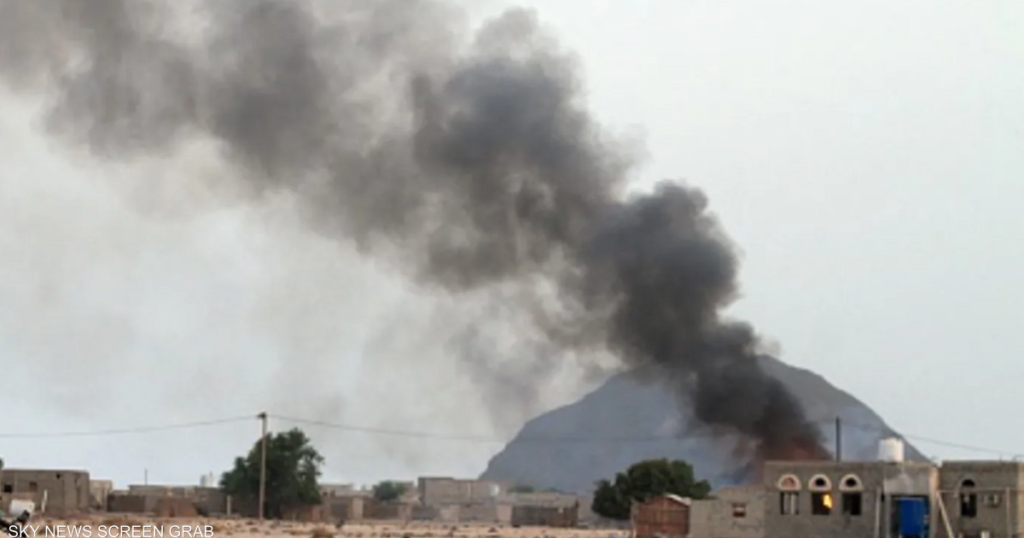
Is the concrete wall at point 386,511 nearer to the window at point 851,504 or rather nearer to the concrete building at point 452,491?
the concrete building at point 452,491

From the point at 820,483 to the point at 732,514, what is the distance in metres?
8.27

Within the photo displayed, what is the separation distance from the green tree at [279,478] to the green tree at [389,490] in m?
45.3

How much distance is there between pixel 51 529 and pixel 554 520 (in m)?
63.9

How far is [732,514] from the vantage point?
71.6 meters

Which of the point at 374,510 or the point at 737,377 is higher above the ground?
the point at 737,377

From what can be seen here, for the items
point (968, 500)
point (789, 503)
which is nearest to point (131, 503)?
point (789, 503)

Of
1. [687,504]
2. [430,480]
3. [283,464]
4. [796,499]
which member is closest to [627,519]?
[283,464]

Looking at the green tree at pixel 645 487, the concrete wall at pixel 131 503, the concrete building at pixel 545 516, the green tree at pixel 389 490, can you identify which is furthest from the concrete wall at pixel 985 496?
the green tree at pixel 389 490

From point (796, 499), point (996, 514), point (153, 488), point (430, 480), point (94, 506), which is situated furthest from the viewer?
point (430, 480)

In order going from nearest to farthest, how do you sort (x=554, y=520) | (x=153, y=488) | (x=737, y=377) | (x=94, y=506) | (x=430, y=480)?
(x=737, y=377) → (x=94, y=506) → (x=554, y=520) → (x=153, y=488) → (x=430, y=480)

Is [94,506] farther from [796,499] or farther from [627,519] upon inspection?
[796,499]

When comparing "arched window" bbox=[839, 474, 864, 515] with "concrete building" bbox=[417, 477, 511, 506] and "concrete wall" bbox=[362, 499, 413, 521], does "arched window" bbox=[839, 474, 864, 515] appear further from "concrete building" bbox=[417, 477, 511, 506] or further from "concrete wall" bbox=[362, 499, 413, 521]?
"concrete building" bbox=[417, 477, 511, 506]

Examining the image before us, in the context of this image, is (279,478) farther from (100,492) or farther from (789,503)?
(789,503)

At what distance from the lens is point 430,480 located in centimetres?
16400
